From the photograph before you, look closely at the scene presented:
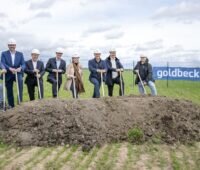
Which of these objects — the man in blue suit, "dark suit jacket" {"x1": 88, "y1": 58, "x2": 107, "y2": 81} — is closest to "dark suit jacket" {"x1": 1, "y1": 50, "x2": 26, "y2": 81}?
the man in blue suit

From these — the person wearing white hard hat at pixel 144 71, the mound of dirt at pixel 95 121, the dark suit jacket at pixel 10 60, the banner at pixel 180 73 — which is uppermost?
the dark suit jacket at pixel 10 60

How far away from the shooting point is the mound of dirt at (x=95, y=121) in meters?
9.99

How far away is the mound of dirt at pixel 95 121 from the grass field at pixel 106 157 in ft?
1.19

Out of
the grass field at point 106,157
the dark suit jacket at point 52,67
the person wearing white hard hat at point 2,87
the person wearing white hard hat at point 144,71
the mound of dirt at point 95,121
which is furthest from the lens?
the person wearing white hard hat at point 144,71

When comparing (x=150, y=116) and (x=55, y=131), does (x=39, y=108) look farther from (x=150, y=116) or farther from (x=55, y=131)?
(x=150, y=116)

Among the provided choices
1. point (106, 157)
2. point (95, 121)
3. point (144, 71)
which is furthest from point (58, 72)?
point (106, 157)

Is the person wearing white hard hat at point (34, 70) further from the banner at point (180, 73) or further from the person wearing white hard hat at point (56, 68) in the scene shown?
the banner at point (180, 73)

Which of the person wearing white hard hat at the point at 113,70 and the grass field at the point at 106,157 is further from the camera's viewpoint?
the person wearing white hard hat at the point at 113,70

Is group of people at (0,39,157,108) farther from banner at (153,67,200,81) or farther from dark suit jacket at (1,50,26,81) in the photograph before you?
banner at (153,67,200,81)

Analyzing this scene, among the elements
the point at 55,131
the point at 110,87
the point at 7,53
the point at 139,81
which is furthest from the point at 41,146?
the point at 139,81

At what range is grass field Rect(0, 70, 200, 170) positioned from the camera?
8.25 meters

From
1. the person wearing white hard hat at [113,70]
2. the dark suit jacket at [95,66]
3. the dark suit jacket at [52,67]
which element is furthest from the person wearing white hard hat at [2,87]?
the person wearing white hard hat at [113,70]

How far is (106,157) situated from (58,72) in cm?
629

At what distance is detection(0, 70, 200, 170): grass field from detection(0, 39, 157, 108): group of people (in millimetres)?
4380
